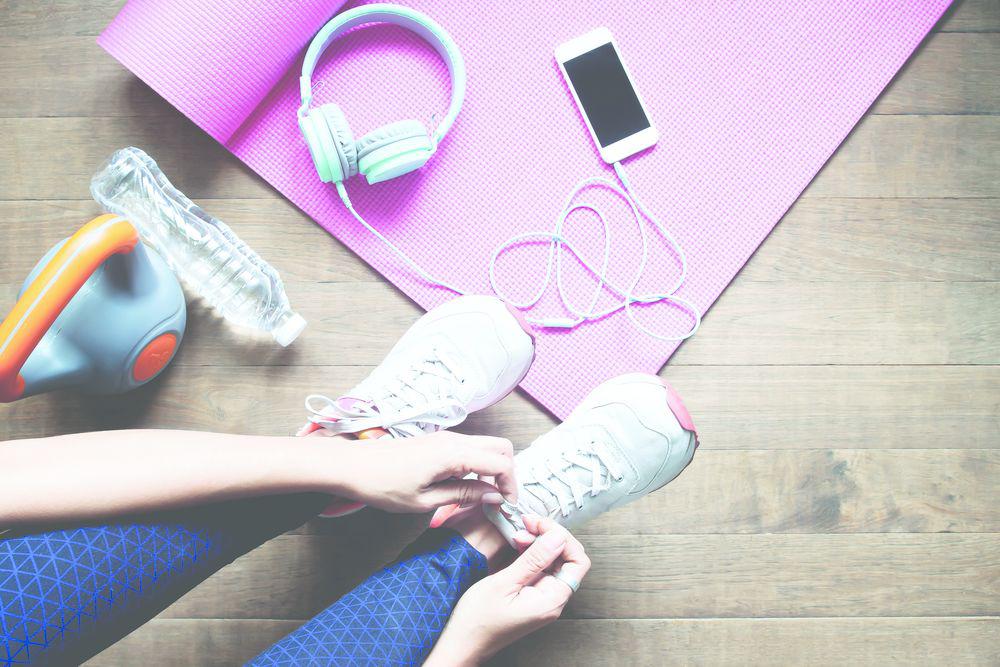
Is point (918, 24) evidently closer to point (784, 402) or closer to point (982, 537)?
point (784, 402)

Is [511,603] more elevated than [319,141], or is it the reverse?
[319,141]

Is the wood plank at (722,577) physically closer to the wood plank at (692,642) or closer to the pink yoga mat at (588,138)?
the wood plank at (692,642)

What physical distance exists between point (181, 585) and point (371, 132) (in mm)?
493

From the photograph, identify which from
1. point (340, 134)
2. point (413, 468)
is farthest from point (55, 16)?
point (413, 468)

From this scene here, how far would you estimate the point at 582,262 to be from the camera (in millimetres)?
835

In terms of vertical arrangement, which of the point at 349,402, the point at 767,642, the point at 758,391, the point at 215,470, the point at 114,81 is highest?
the point at 114,81

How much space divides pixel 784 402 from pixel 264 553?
629 millimetres

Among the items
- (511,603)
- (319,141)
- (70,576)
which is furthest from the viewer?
(319,141)

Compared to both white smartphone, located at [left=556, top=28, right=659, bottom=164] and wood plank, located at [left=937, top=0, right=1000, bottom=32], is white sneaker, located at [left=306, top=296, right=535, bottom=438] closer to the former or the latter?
white smartphone, located at [left=556, top=28, right=659, bottom=164]

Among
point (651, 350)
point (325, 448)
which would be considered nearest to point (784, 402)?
point (651, 350)

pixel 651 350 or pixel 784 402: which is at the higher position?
pixel 651 350

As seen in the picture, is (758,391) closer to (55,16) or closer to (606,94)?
(606,94)

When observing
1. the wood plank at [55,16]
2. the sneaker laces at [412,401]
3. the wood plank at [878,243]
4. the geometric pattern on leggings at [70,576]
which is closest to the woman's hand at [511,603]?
the sneaker laces at [412,401]

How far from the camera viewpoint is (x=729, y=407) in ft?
2.74
